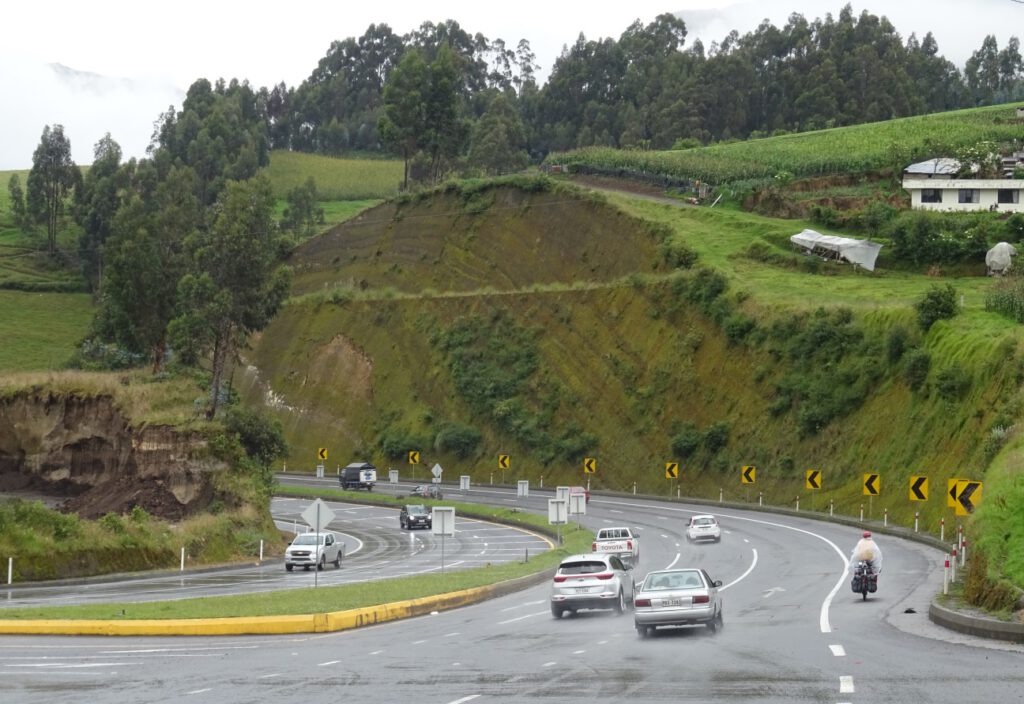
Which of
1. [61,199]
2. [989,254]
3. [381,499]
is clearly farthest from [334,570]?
[61,199]

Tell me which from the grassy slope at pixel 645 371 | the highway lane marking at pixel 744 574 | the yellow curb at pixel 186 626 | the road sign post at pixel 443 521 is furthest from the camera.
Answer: the grassy slope at pixel 645 371

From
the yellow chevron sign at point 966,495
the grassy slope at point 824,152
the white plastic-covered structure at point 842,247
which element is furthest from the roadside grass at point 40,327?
the yellow chevron sign at point 966,495

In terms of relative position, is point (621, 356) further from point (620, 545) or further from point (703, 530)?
point (620, 545)

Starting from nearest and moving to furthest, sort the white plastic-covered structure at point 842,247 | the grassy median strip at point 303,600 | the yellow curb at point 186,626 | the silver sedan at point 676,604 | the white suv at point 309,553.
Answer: the silver sedan at point 676,604
the yellow curb at point 186,626
the grassy median strip at point 303,600
the white suv at point 309,553
the white plastic-covered structure at point 842,247

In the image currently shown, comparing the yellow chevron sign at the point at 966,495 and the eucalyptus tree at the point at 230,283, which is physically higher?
the eucalyptus tree at the point at 230,283

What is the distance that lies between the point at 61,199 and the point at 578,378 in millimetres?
83881

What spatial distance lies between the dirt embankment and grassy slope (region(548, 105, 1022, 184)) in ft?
182

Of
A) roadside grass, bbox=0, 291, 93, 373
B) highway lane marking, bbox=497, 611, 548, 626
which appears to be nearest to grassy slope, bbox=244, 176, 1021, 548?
roadside grass, bbox=0, 291, 93, 373

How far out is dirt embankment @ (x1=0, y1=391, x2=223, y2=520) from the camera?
2547 inches

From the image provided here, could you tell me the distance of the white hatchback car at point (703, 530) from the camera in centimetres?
5194

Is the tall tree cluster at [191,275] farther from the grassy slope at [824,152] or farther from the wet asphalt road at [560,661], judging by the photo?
the wet asphalt road at [560,661]

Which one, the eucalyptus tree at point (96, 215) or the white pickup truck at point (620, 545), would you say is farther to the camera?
the eucalyptus tree at point (96, 215)

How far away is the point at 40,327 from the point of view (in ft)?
397

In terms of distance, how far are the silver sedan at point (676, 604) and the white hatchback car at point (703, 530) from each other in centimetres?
2734
